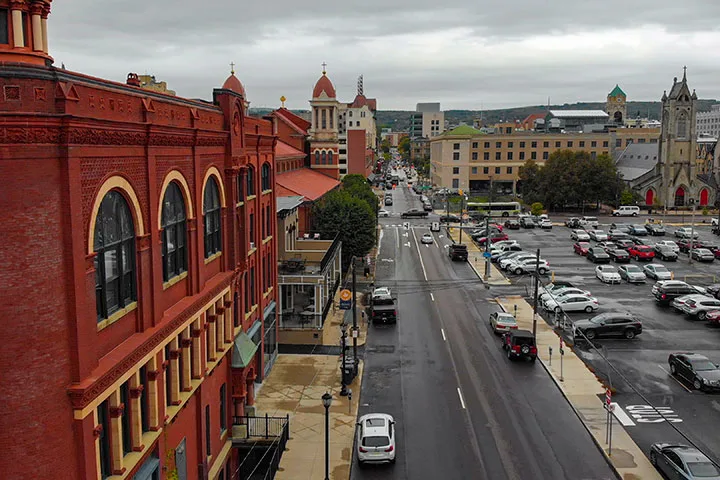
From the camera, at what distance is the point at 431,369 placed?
117ft

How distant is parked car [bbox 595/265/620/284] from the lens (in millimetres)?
57094

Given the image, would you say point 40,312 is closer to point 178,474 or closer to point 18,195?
point 18,195

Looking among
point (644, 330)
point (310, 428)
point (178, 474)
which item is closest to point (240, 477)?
point (310, 428)

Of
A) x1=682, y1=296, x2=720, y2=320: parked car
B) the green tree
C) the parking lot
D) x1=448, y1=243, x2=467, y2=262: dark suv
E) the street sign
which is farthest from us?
x1=448, y1=243, x2=467, y2=262: dark suv

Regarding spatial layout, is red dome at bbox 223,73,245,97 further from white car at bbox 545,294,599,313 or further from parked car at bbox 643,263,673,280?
parked car at bbox 643,263,673,280

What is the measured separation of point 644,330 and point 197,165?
33.0 m

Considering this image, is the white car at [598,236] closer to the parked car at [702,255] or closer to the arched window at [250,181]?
the parked car at [702,255]

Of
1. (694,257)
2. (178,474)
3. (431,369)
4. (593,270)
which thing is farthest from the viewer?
(694,257)

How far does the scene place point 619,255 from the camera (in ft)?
219

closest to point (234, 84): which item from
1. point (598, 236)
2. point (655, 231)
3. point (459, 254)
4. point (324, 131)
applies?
point (324, 131)

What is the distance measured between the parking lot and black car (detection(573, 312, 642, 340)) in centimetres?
46

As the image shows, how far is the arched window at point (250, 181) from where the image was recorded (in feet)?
101

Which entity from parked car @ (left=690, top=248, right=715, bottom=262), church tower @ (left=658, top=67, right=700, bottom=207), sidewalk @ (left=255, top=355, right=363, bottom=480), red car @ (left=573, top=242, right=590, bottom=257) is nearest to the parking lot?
parked car @ (left=690, top=248, right=715, bottom=262)

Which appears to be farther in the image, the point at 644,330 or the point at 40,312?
the point at 644,330
